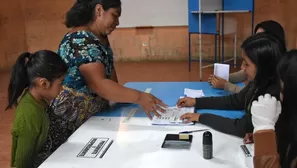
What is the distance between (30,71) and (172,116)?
711 mm

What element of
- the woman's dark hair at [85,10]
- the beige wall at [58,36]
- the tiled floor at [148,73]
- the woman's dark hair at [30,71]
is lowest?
the tiled floor at [148,73]

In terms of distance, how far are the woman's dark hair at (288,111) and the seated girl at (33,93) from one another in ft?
3.08

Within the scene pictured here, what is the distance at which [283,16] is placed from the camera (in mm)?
5680

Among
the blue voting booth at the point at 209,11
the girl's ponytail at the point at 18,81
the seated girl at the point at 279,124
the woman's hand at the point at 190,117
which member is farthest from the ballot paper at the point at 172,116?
→ the blue voting booth at the point at 209,11

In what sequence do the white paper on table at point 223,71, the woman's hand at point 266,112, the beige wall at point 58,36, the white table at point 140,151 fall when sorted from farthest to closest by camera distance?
1. the beige wall at point 58,36
2. the white paper on table at point 223,71
3. the white table at point 140,151
4. the woman's hand at point 266,112

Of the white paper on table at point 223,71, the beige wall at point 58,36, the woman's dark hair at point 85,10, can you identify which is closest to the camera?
the woman's dark hair at point 85,10

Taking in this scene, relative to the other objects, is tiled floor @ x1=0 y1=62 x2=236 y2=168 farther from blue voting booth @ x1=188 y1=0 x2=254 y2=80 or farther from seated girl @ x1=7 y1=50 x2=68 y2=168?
seated girl @ x1=7 y1=50 x2=68 y2=168

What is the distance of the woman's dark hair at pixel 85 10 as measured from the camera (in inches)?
75.0

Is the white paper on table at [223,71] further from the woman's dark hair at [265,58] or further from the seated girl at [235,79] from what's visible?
the woman's dark hair at [265,58]

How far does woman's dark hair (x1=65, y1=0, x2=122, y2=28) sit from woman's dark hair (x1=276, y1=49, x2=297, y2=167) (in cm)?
99

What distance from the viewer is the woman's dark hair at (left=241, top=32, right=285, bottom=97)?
1.45m

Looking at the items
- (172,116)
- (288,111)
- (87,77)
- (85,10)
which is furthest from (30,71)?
(288,111)

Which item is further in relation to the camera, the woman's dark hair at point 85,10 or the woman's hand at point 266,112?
the woman's dark hair at point 85,10

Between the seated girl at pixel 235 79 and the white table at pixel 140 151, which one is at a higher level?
the seated girl at pixel 235 79
